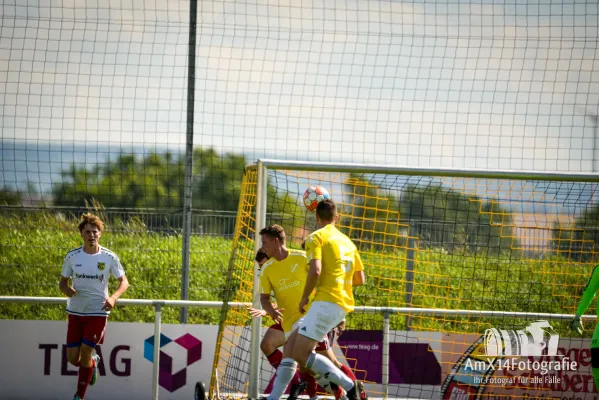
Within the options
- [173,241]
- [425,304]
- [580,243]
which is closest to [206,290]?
[173,241]

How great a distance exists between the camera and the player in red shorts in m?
8.84

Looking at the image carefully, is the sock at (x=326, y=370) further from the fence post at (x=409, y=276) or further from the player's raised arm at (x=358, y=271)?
the fence post at (x=409, y=276)

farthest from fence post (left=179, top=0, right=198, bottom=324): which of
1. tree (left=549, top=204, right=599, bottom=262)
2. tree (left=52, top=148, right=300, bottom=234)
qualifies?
tree (left=549, top=204, right=599, bottom=262)

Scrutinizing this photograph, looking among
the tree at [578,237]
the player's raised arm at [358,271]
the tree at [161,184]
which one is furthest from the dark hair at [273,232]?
the tree at [578,237]

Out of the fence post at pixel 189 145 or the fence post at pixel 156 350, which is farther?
the fence post at pixel 189 145

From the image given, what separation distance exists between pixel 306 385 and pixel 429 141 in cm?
364

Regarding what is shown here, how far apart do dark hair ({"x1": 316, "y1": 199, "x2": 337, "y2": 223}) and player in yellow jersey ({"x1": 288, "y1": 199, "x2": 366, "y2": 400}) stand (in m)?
0.12

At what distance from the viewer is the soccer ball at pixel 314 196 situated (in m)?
8.00

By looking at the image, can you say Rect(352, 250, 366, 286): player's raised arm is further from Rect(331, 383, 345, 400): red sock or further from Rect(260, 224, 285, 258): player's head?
Rect(331, 383, 345, 400): red sock

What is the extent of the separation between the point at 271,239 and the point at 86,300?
2.31 meters

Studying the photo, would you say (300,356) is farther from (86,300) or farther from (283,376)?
(86,300)

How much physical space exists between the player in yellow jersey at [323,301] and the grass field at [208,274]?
277 centimetres

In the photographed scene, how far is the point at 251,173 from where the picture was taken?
8.78 metres

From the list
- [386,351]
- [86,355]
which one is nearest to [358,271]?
[386,351]
